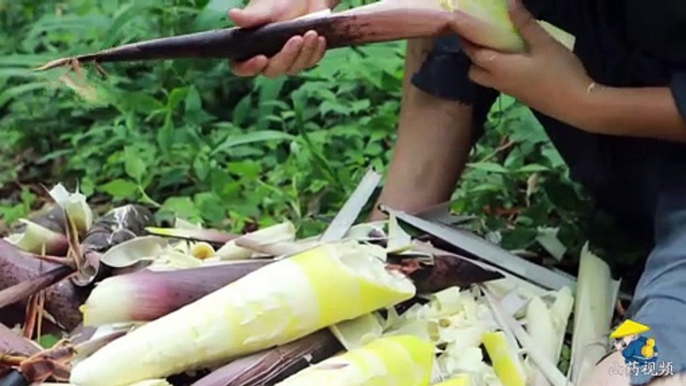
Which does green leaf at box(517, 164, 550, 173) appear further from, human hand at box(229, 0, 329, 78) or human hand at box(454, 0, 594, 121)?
human hand at box(229, 0, 329, 78)

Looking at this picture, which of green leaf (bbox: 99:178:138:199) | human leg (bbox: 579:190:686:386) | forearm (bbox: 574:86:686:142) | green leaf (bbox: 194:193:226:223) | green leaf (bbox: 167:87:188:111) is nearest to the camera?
human leg (bbox: 579:190:686:386)

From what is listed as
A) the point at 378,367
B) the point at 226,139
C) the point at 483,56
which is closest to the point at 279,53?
the point at 483,56

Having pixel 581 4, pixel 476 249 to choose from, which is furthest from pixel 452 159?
pixel 581 4

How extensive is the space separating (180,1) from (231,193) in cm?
44

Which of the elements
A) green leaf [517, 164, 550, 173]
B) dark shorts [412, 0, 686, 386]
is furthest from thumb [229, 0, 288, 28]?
A: green leaf [517, 164, 550, 173]

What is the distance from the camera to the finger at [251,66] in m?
1.07

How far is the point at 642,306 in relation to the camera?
1047mm

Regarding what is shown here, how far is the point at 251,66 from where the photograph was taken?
107 cm

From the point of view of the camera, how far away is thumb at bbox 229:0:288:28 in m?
1.05

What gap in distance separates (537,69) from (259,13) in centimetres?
29

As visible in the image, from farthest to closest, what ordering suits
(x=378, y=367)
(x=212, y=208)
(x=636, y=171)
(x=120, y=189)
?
(x=120, y=189), (x=212, y=208), (x=636, y=171), (x=378, y=367)

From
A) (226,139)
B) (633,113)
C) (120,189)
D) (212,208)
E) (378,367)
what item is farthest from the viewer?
(226,139)

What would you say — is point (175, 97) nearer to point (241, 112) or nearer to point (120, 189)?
point (241, 112)

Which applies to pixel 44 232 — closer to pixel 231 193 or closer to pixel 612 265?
pixel 231 193
